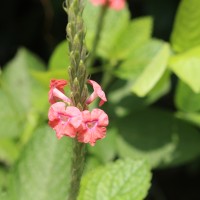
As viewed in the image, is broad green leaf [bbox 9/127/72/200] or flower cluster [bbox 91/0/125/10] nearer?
broad green leaf [bbox 9/127/72/200]

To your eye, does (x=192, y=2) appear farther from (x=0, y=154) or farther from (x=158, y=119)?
(x=0, y=154)

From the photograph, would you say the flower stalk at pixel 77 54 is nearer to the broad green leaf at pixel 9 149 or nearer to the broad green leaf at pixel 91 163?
the broad green leaf at pixel 91 163

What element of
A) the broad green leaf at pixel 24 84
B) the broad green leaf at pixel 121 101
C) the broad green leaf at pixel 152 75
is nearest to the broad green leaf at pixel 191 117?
the broad green leaf at pixel 121 101

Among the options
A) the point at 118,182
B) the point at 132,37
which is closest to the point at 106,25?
the point at 132,37

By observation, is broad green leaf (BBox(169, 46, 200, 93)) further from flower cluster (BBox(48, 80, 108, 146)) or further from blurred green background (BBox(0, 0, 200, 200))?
blurred green background (BBox(0, 0, 200, 200))

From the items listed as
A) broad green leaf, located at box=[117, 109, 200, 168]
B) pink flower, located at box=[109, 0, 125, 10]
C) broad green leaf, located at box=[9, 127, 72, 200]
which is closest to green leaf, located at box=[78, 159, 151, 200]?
broad green leaf, located at box=[9, 127, 72, 200]

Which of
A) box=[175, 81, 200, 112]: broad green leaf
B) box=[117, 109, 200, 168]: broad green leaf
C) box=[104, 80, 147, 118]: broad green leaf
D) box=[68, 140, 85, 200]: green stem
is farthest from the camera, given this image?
box=[104, 80, 147, 118]: broad green leaf

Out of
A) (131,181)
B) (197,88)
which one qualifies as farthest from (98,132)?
(197,88)
